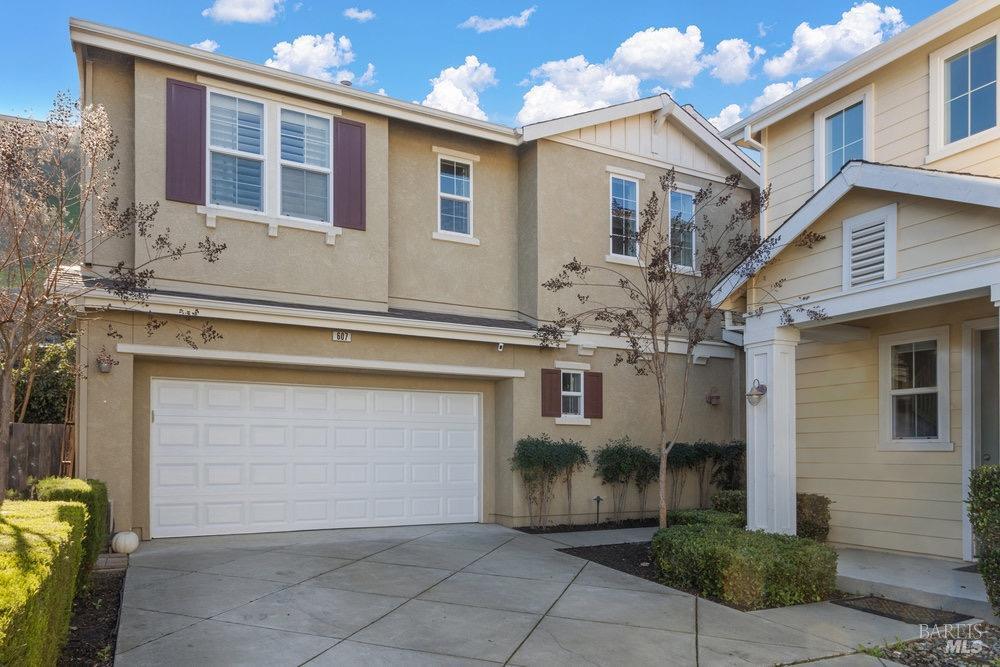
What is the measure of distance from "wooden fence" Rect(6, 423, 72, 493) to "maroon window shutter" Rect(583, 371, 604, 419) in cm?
746

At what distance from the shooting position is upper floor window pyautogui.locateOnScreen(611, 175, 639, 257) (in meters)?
13.6

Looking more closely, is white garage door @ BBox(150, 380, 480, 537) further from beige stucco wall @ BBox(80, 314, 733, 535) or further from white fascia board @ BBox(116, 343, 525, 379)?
white fascia board @ BBox(116, 343, 525, 379)

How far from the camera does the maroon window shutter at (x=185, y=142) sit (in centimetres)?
1009

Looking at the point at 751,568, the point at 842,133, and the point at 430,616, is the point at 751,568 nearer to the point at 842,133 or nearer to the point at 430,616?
the point at 430,616

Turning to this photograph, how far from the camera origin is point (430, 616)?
22.0 ft

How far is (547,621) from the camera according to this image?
6648mm

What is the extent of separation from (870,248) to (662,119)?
6.61 m

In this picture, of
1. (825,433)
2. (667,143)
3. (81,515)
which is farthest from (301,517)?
(667,143)

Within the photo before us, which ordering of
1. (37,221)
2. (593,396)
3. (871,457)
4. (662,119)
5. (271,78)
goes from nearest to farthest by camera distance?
(37,221)
(871,457)
(271,78)
(593,396)
(662,119)

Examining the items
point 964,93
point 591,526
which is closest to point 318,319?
point 591,526

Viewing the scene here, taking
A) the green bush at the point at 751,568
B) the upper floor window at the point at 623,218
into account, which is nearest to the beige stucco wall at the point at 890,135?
the upper floor window at the point at 623,218

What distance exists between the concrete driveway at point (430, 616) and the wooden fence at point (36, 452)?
1469 mm

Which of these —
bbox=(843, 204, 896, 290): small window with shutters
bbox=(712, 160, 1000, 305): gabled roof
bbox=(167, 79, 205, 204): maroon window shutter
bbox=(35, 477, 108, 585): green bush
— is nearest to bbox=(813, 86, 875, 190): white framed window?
bbox=(712, 160, 1000, 305): gabled roof

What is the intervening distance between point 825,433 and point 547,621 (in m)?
5.74
